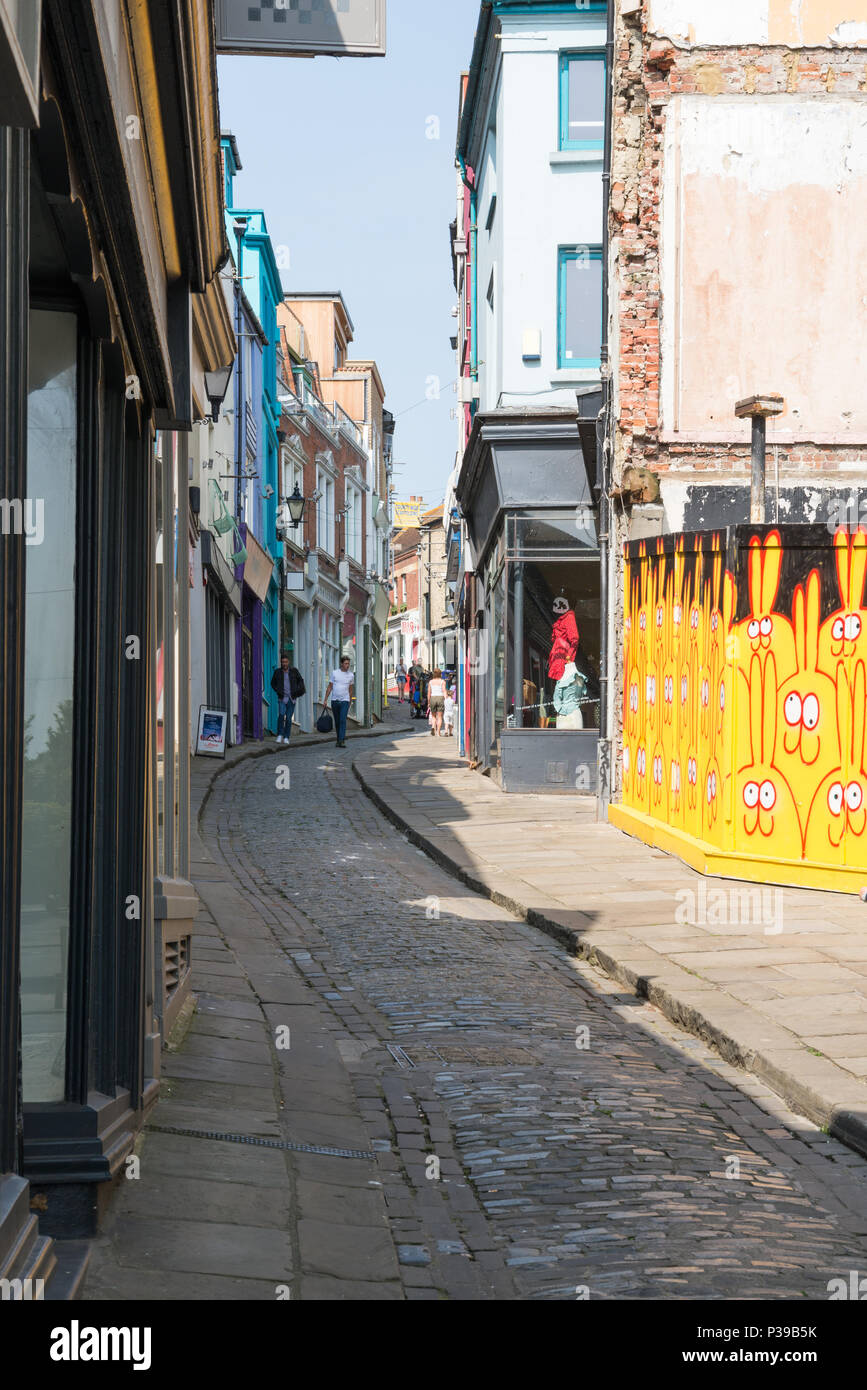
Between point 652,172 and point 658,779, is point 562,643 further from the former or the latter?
point 652,172

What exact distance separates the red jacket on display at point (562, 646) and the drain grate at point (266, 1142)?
13.2 metres

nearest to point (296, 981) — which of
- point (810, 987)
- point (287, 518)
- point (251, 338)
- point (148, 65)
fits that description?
point (810, 987)

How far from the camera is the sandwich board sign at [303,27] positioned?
20.1 ft

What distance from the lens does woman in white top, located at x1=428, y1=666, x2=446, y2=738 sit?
34438mm

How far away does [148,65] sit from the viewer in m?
4.14

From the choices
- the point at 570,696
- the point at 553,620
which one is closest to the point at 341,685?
the point at 553,620

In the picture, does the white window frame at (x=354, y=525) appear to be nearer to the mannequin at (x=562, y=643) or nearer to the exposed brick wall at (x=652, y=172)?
the mannequin at (x=562, y=643)

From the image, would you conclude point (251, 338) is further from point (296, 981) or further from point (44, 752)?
point (44, 752)

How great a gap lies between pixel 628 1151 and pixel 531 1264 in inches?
41.8

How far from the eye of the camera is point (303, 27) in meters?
6.22

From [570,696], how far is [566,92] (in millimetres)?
7982

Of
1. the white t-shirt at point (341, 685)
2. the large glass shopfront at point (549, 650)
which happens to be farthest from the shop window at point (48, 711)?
the white t-shirt at point (341, 685)

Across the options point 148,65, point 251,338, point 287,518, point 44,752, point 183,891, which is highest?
point 251,338
